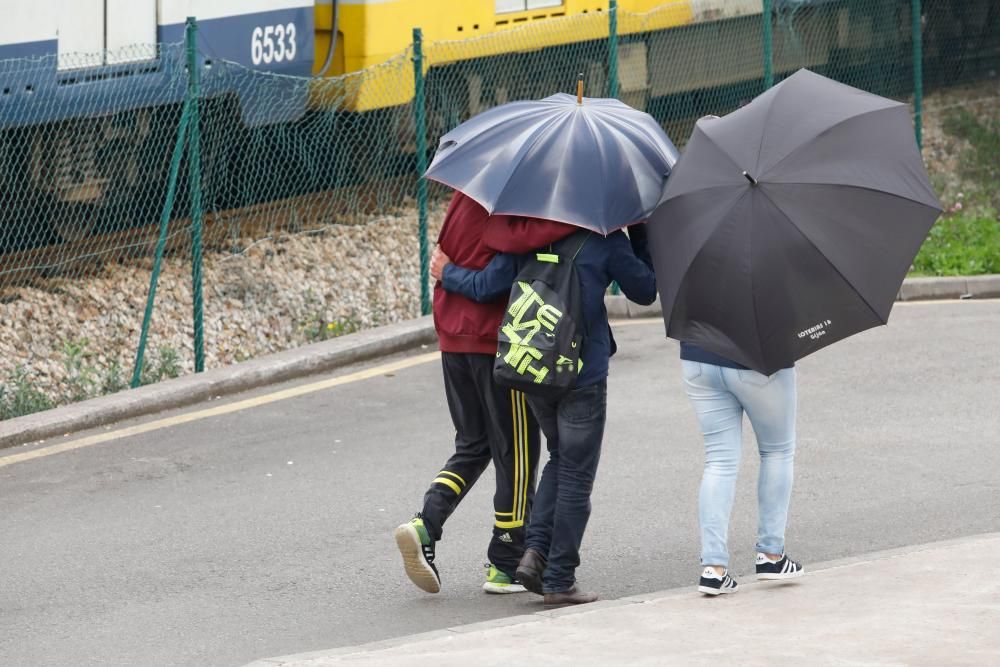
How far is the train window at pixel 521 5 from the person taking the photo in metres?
14.1

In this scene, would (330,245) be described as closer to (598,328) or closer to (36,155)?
(36,155)

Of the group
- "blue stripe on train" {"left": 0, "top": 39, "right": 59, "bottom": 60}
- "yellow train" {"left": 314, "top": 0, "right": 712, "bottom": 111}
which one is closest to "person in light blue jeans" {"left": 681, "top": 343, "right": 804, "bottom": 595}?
"blue stripe on train" {"left": 0, "top": 39, "right": 59, "bottom": 60}

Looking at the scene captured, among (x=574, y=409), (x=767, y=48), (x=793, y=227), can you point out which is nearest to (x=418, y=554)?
(x=574, y=409)

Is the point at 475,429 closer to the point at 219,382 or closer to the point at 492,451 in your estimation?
the point at 492,451

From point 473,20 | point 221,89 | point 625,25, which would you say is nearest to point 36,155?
point 221,89

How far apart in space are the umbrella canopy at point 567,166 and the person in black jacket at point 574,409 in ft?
0.52

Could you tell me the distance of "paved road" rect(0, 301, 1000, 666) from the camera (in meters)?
6.08

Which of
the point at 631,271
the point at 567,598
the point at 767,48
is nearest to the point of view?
the point at 631,271

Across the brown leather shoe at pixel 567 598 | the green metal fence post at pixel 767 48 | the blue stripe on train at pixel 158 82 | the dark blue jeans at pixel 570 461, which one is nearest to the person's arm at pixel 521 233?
the dark blue jeans at pixel 570 461

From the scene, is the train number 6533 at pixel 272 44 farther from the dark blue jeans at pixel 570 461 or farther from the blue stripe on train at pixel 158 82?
the dark blue jeans at pixel 570 461

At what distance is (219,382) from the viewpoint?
31.3 feet

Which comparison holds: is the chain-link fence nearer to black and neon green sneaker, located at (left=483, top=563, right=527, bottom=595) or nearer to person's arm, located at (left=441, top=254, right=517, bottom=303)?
black and neon green sneaker, located at (left=483, top=563, right=527, bottom=595)

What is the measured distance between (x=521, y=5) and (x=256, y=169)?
320 centimetres

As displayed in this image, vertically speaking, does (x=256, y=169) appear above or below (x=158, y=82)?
below
